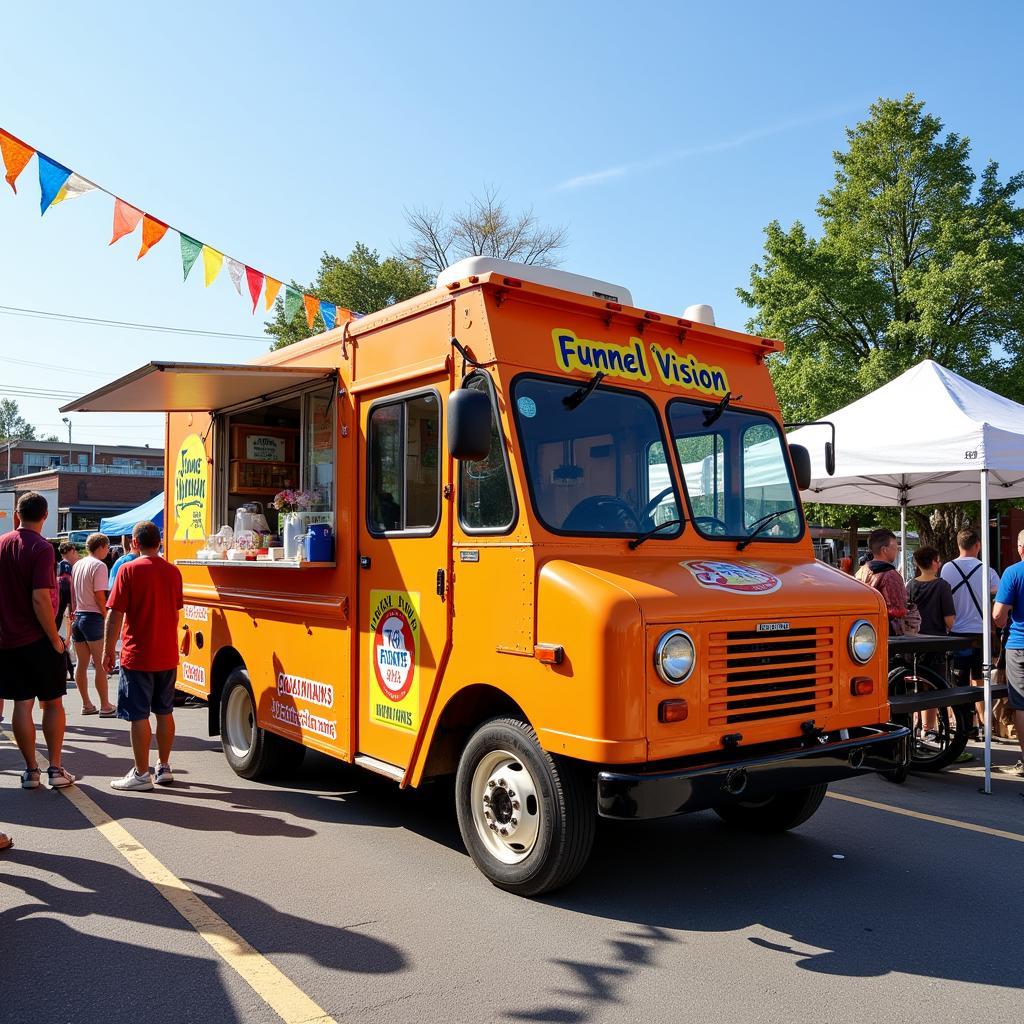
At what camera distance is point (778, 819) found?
559 centimetres

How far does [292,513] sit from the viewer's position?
6.36m

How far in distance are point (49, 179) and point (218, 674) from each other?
5140mm

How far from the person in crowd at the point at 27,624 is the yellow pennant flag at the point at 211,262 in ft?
16.0

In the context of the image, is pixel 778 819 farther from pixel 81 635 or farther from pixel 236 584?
pixel 81 635

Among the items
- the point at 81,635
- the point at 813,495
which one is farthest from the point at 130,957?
the point at 813,495

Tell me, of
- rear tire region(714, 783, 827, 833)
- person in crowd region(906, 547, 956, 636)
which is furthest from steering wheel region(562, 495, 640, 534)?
person in crowd region(906, 547, 956, 636)

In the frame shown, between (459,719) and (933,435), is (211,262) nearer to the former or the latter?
(459,719)

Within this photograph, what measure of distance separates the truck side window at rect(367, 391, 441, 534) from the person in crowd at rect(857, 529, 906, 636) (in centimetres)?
429

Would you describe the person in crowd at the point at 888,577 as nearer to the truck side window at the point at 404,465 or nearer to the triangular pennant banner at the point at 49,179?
the truck side window at the point at 404,465

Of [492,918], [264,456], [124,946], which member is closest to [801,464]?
[492,918]

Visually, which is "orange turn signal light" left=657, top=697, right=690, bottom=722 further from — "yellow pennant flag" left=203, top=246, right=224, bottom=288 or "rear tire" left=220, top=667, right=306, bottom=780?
"yellow pennant flag" left=203, top=246, right=224, bottom=288

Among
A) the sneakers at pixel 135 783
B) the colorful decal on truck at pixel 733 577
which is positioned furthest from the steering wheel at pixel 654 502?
the sneakers at pixel 135 783

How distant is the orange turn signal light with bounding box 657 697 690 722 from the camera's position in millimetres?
4098

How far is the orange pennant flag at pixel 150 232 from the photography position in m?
9.98
